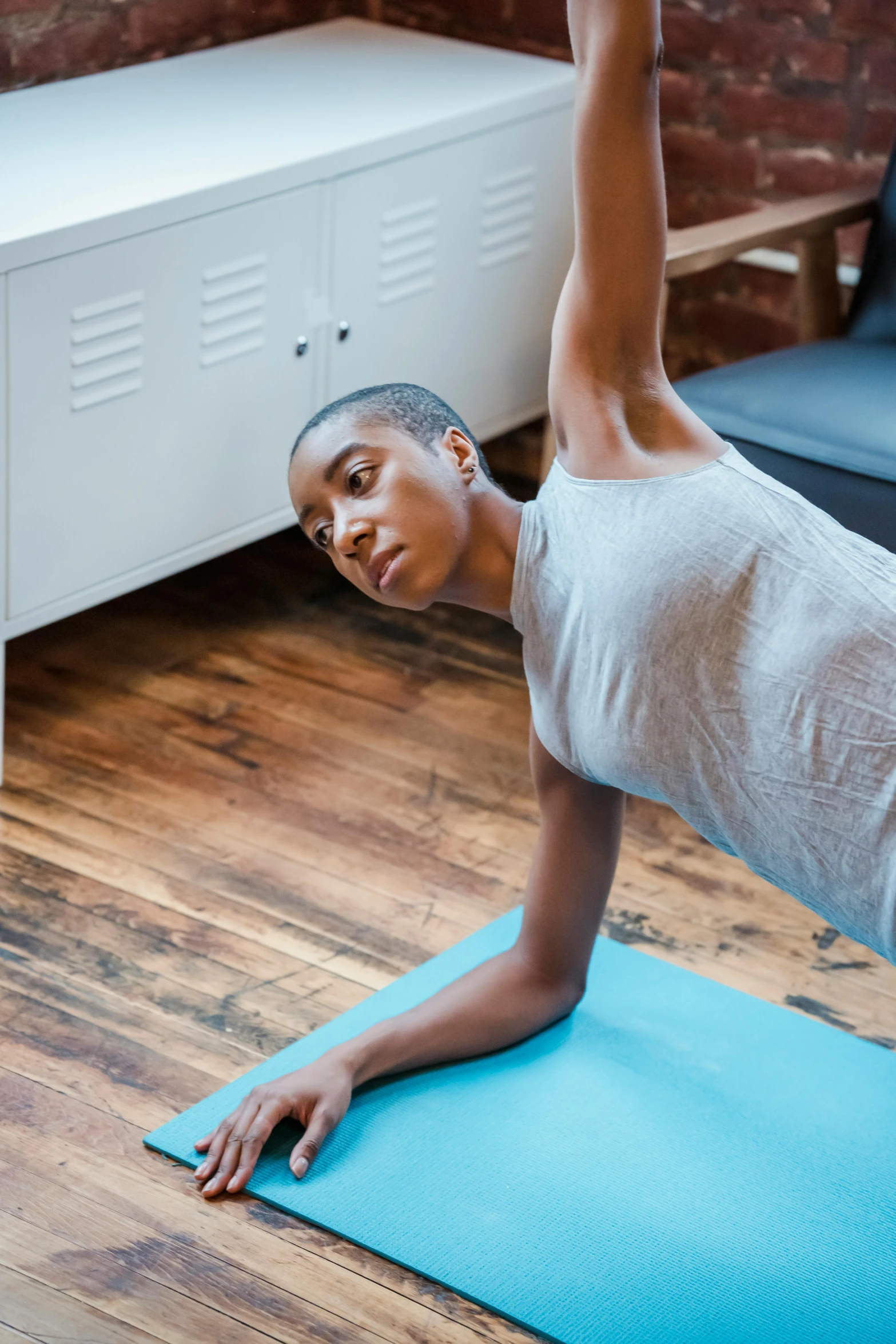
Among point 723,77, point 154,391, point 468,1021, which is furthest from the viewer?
point 723,77

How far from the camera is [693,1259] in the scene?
166 centimetres

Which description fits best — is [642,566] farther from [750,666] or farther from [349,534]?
[349,534]

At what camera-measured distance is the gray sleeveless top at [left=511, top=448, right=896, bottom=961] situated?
4.63 ft

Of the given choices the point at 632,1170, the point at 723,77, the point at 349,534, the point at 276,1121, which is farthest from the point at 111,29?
the point at 632,1170

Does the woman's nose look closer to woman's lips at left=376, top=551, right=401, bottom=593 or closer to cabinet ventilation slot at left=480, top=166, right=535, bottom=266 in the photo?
woman's lips at left=376, top=551, right=401, bottom=593

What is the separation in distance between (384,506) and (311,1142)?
65 cm

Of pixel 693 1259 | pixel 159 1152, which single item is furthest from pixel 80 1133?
pixel 693 1259

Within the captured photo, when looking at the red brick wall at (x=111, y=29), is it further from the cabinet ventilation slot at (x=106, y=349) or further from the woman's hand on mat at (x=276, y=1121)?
the woman's hand on mat at (x=276, y=1121)

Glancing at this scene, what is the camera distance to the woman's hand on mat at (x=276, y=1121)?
5.64 feet

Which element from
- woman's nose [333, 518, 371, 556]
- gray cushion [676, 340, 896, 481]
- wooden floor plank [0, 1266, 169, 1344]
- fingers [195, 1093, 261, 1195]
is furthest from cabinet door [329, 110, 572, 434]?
wooden floor plank [0, 1266, 169, 1344]

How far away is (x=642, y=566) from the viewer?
145 cm

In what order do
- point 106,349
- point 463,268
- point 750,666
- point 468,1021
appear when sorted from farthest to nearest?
point 463,268
point 106,349
point 468,1021
point 750,666

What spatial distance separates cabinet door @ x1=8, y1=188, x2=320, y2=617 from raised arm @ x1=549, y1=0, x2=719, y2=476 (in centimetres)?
93

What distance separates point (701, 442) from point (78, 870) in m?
1.09
